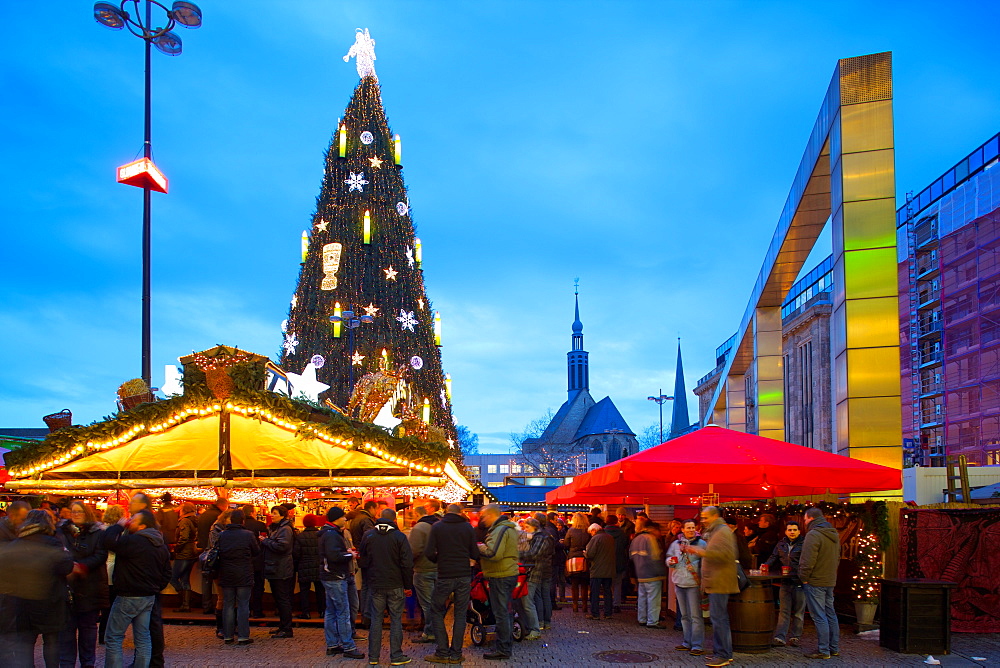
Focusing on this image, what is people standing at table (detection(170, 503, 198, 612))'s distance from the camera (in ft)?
42.3

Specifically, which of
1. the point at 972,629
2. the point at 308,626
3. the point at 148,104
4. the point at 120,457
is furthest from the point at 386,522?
the point at 148,104

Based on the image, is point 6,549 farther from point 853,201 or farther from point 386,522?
point 853,201

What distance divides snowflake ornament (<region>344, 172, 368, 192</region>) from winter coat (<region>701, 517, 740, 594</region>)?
31.4 meters

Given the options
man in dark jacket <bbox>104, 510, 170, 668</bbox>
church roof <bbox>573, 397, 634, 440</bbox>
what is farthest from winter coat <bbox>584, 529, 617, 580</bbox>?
church roof <bbox>573, 397, 634, 440</bbox>

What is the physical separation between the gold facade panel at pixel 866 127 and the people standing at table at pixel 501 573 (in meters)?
9.13

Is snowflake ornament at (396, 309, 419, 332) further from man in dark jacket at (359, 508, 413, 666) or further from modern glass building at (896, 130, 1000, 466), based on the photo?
man in dark jacket at (359, 508, 413, 666)

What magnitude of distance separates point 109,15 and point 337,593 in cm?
1101

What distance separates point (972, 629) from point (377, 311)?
29.4 m

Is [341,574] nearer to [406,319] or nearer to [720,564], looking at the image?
[720,564]

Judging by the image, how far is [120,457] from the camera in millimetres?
14211

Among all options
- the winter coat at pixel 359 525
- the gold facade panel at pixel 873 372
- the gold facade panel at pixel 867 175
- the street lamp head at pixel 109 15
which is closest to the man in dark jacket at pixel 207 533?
the winter coat at pixel 359 525

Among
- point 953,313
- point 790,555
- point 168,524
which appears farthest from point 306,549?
point 953,313

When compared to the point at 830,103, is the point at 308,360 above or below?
below

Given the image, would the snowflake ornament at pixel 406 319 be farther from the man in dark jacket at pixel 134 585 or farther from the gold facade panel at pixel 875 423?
the man in dark jacket at pixel 134 585
